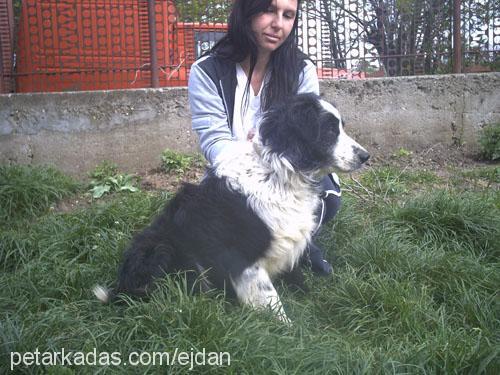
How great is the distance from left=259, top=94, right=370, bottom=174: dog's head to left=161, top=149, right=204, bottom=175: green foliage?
2522 mm

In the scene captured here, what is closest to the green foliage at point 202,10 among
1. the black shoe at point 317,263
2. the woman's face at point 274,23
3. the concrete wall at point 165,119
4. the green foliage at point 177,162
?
the concrete wall at point 165,119

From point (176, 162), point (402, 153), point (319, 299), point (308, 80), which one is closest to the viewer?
point (319, 299)

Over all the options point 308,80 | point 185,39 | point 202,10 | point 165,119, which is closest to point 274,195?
point 308,80

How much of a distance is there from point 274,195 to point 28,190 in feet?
8.13

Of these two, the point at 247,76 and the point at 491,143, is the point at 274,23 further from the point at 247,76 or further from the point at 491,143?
the point at 491,143

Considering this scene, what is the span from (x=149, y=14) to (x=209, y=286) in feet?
12.5

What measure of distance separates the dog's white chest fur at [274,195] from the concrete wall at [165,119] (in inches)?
110

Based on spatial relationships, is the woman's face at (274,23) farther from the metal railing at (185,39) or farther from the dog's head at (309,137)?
the metal railing at (185,39)

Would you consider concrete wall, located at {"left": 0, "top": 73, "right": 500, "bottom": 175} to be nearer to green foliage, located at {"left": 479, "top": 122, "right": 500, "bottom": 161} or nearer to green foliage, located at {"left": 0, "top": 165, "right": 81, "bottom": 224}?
green foliage, located at {"left": 479, "top": 122, "right": 500, "bottom": 161}

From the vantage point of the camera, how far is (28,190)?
4539 mm

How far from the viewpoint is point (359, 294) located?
9.80ft

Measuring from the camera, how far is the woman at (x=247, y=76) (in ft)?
10.6

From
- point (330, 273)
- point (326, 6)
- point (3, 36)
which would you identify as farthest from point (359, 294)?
point (3, 36)

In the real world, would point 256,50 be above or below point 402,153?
above
